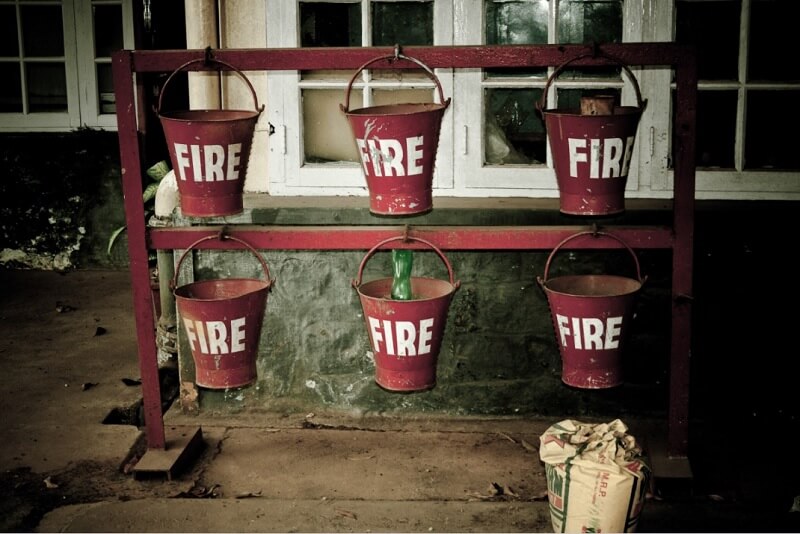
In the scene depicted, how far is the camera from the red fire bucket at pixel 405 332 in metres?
3.07

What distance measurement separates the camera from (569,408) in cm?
437

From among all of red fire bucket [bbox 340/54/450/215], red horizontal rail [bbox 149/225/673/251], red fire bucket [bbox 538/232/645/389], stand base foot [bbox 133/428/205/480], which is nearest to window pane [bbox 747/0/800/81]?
red horizontal rail [bbox 149/225/673/251]

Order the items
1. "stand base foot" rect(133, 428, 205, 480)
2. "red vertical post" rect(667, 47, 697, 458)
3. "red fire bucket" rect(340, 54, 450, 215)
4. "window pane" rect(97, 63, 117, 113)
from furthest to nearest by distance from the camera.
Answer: "window pane" rect(97, 63, 117, 113), "stand base foot" rect(133, 428, 205, 480), "red vertical post" rect(667, 47, 697, 458), "red fire bucket" rect(340, 54, 450, 215)

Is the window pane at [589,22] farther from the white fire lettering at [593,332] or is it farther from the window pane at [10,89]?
the window pane at [10,89]

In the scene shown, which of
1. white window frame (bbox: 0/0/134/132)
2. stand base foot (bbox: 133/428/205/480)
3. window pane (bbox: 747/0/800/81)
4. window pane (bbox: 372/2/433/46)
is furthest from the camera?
white window frame (bbox: 0/0/134/132)

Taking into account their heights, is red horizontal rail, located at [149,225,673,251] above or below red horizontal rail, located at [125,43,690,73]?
below

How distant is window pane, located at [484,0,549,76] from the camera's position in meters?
4.28

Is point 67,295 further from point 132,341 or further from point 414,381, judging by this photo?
point 414,381

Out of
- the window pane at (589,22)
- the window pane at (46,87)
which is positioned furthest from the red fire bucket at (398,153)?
the window pane at (46,87)

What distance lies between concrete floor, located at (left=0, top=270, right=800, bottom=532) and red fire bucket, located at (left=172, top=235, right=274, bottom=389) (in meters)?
0.60

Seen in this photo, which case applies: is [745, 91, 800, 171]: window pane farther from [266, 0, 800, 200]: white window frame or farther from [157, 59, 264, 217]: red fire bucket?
[157, 59, 264, 217]: red fire bucket

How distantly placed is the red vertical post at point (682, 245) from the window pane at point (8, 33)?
566cm

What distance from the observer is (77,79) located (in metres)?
7.02

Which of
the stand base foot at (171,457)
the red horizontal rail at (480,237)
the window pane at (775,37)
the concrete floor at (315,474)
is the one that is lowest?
the concrete floor at (315,474)
